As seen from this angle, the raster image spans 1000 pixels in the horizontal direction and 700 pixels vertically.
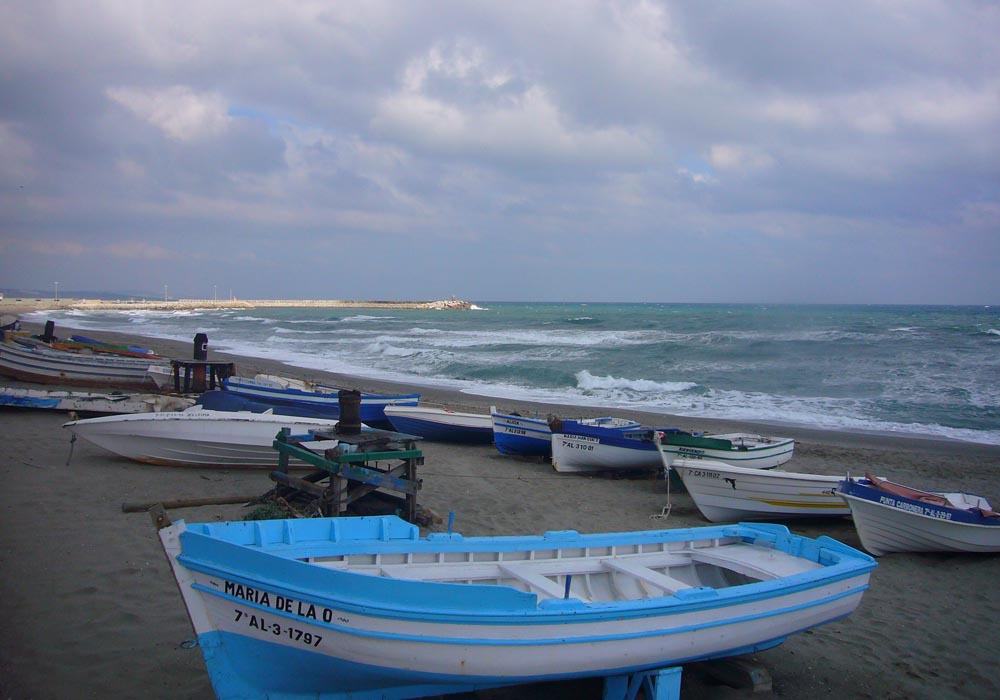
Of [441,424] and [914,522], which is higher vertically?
[441,424]

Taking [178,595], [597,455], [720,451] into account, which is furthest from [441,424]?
[178,595]

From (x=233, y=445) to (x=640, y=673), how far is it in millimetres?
7388

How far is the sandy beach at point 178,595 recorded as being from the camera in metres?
4.62

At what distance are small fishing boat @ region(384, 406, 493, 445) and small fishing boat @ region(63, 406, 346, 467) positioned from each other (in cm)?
385

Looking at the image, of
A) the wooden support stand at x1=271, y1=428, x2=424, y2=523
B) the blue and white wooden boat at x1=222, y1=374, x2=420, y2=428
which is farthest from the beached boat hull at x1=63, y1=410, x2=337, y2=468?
the blue and white wooden boat at x1=222, y1=374, x2=420, y2=428

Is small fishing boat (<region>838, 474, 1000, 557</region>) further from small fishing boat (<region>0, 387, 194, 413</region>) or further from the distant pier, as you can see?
the distant pier

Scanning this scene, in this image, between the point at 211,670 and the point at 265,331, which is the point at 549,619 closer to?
the point at 211,670

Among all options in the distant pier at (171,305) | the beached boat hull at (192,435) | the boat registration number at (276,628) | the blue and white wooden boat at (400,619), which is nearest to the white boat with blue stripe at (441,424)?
the beached boat hull at (192,435)

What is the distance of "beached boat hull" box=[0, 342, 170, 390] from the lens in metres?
16.3

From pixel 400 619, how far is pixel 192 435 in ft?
23.3

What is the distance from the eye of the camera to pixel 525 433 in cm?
1262

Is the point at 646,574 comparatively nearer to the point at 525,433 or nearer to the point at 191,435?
the point at 191,435

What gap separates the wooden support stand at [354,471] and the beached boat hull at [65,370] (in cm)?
1095

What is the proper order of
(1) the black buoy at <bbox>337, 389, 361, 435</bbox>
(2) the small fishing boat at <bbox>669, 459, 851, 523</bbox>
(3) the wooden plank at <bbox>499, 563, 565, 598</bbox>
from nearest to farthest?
1. (3) the wooden plank at <bbox>499, 563, 565, 598</bbox>
2. (1) the black buoy at <bbox>337, 389, 361, 435</bbox>
3. (2) the small fishing boat at <bbox>669, 459, 851, 523</bbox>
